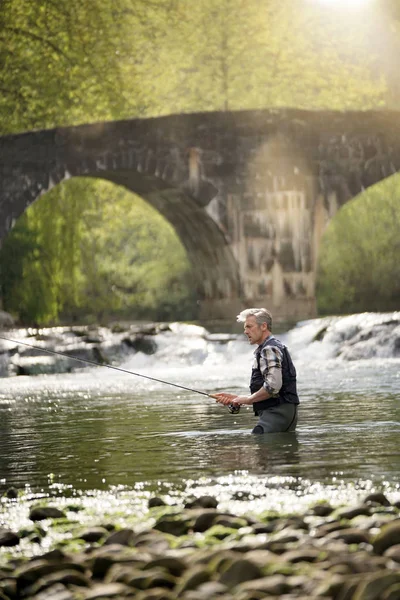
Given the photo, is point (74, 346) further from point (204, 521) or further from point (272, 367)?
point (204, 521)

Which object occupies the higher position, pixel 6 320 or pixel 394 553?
pixel 6 320

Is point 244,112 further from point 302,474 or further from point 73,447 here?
point 302,474

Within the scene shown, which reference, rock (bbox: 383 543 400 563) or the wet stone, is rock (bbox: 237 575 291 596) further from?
the wet stone

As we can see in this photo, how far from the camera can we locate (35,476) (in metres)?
8.85

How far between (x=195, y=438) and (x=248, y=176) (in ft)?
58.1

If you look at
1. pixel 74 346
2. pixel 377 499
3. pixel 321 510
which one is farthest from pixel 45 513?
pixel 74 346

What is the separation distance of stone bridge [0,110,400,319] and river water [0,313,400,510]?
252 inches

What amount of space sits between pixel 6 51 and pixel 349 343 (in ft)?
42.9

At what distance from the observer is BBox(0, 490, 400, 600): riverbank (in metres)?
5.25

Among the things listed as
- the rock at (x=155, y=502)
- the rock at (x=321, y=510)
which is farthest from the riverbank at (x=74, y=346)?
the rock at (x=321, y=510)

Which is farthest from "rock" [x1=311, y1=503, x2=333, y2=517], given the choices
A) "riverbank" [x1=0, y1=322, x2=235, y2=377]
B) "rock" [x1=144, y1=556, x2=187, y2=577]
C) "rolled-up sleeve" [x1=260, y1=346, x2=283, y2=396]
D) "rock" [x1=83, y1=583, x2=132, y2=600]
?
"riverbank" [x1=0, y1=322, x2=235, y2=377]

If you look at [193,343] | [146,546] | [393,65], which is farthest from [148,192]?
[146,546]

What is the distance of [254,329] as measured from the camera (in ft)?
31.9

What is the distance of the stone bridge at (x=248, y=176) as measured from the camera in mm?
26516
